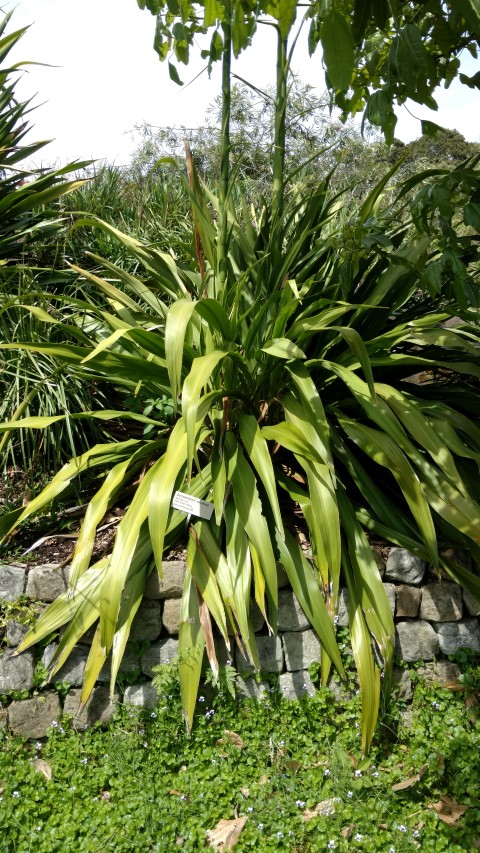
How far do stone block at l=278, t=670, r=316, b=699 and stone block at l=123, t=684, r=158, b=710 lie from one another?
536 mm

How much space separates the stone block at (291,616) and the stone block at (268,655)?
0.07 metres

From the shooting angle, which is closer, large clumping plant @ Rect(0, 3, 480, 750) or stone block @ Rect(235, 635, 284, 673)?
large clumping plant @ Rect(0, 3, 480, 750)

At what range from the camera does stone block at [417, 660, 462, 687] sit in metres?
3.33

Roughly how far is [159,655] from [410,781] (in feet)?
3.68

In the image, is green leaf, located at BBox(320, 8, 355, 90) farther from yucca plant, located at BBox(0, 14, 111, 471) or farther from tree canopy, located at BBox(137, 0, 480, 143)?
yucca plant, located at BBox(0, 14, 111, 471)

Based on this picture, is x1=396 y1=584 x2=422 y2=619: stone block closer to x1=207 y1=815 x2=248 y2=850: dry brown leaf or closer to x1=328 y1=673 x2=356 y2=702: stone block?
x1=328 y1=673 x2=356 y2=702: stone block

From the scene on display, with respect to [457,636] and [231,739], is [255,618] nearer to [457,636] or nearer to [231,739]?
[231,739]

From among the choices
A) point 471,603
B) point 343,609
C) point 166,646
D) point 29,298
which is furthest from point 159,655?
point 29,298

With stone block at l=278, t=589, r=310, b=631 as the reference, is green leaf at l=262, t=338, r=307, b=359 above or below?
above

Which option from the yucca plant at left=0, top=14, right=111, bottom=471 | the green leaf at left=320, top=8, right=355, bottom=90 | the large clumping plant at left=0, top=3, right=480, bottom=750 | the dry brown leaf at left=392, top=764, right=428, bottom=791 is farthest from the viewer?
the yucca plant at left=0, top=14, right=111, bottom=471

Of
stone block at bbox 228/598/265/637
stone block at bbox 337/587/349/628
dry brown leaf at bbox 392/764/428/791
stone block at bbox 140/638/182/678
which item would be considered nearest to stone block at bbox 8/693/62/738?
stone block at bbox 140/638/182/678

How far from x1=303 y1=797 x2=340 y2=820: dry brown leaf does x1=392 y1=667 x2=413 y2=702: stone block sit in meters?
0.57

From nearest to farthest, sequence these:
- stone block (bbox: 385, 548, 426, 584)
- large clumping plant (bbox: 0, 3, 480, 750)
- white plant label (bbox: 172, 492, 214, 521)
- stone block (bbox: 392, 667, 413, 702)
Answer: large clumping plant (bbox: 0, 3, 480, 750)
white plant label (bbox: 172, 492, 214, 521)
stone block (bbox: 392, 667, 413, 702)
stone block (bbox: 385, 548, 426, 584)

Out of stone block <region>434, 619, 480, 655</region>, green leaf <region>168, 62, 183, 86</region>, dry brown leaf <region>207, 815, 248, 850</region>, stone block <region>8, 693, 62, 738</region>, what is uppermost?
green leaf <region>168, 62, 183, 86</region>
